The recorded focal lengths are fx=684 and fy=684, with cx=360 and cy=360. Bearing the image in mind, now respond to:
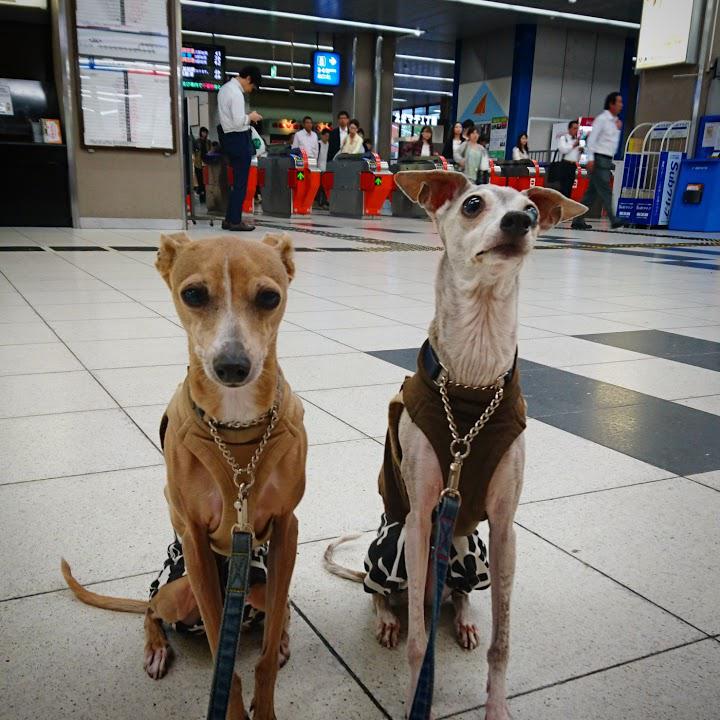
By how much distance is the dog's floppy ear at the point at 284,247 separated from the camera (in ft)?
4.50

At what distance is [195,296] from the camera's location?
1220 millimetres

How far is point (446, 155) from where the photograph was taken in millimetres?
17938

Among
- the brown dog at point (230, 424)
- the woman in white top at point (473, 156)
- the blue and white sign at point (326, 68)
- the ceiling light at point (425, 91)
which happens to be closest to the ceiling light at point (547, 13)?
the woman in white top at point (473, 156)

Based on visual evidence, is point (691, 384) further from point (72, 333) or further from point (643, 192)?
point (643, 192)

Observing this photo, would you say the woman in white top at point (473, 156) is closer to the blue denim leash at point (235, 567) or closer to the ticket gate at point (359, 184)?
the ticket gate at point (359, 184)

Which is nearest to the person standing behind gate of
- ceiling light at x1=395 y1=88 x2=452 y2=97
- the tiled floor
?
the tiled floor

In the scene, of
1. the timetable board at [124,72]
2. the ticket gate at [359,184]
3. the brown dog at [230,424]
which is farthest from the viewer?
the ticket gate at [359,184]

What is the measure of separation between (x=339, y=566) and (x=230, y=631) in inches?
27.6

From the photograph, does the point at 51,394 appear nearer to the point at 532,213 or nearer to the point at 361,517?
the point at 361,517

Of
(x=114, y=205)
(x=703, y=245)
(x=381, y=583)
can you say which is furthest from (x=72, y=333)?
(x=703, y=245)

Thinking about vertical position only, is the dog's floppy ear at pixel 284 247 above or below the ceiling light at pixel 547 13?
below

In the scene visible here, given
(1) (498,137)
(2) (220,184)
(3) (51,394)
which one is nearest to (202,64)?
(2) (220,184)

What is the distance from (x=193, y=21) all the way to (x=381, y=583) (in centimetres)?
2134

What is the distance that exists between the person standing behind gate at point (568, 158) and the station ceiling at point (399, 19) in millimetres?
3615
